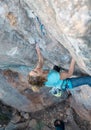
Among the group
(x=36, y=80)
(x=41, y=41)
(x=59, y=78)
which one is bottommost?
(x=36, y=80)

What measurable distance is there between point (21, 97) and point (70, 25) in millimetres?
5102

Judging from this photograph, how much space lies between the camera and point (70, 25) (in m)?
2.96

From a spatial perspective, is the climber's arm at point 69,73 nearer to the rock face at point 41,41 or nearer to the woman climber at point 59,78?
the woman climber at point 59,78

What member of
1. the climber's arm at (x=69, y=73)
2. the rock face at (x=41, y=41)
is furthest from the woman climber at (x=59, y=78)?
the rock face at (x=41, y=41)

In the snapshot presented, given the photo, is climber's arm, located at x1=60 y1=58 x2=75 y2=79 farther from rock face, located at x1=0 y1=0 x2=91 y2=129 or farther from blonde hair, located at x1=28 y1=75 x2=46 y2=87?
blonde hair, located at x1=28 y1=75 x2=46 y2=87

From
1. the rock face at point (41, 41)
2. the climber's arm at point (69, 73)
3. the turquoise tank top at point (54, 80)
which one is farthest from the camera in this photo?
the turquoise tank top at point (54, 80)

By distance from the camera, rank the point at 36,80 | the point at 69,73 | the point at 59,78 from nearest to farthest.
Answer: the point at 36,80 → the point at 69,73 → the point at 59,78

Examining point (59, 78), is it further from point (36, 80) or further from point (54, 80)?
point (36, 80)

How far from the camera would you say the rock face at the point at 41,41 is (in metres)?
2.93

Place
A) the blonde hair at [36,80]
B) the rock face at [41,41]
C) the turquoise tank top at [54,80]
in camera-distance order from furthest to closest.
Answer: the turquoise tank top at [54,80] < the blonde hair at [36,80] < the rock face at [41,41]

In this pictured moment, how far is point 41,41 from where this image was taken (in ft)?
15.7

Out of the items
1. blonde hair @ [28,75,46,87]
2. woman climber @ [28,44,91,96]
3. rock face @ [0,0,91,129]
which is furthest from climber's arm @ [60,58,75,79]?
blonde hair @ [28,75,46,87]

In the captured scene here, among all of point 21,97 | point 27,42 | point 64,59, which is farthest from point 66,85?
point 21,97

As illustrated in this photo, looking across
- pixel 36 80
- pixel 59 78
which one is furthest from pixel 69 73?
pixel 36 80
